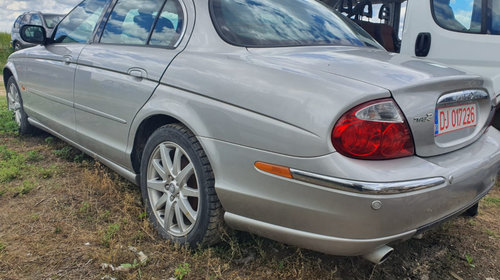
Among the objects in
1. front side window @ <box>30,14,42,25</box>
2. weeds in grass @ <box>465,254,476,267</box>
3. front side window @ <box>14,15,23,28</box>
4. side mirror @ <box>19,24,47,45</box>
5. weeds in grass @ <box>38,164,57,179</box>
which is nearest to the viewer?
weeds in grass @ <box>465,254,476,267</box>

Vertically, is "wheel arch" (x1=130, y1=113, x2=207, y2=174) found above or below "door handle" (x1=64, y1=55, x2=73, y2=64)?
below

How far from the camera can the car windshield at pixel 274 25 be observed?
2154 millimetres

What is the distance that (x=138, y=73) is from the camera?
7.80ft

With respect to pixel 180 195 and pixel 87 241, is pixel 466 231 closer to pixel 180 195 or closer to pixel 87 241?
pixel 180 195

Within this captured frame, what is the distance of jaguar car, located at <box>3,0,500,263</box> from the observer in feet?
5.20

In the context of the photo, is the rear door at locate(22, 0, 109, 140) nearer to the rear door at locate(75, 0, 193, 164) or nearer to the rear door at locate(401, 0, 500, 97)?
the rear door at locate(75, 0, 193, 164)

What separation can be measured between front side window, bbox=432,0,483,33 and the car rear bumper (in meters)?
2.42

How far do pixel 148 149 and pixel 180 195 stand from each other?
1.17 feet

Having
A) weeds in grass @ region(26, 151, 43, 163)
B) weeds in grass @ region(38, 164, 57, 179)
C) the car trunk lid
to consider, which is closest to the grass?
weeds in grass @ region(26, 151, 43, 163)

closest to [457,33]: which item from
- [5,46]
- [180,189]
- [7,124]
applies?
[180,189]

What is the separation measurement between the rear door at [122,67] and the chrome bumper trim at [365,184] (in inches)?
42.9

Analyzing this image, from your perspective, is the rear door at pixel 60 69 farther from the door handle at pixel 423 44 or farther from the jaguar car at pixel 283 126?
the door handle at pixel 423 44

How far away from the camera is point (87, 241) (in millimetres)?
2264

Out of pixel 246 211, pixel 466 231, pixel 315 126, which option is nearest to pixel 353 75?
pixel 315 126
